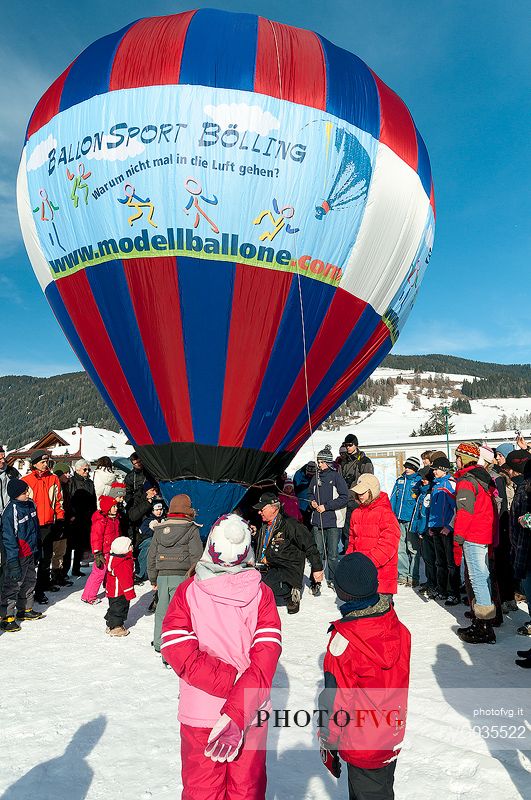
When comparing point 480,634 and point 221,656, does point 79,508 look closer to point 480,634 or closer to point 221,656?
point 480,634

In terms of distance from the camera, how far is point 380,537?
4.33 m

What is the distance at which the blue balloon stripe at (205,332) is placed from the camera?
6.64 meters

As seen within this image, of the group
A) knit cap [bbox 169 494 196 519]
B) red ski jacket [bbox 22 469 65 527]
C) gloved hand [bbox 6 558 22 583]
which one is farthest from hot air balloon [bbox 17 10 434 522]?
gloved hand [bbox 6 558 22 583]

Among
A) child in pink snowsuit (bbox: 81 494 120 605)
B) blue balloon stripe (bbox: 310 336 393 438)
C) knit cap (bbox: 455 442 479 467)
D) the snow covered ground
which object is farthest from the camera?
blue balloon stripe (bbox: 310 336 393 438)

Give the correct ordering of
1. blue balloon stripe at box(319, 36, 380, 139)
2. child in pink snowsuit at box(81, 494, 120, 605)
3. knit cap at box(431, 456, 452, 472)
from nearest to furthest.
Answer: child in pink snowsuit at box(81, 494, 120, 605), knit cap at box(431, 456, 452, 472), blue balloon stripe at box(319, 36, 380, 139)

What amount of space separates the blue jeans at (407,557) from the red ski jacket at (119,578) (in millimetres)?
3710

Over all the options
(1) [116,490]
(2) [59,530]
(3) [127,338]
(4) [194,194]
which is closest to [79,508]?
(2) [59,530]

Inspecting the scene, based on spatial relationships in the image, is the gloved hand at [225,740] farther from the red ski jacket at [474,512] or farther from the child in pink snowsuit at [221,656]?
the red ski jacket at [474,512]

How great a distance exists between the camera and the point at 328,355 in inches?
293

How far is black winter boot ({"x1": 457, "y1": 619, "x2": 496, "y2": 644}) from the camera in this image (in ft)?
16.0

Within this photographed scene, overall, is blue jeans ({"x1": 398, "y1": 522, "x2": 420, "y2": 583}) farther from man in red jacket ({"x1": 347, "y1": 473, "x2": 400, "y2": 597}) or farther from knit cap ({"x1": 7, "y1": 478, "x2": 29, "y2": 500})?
knit cap ({"x1": 7, "y1": 478, "x2": 29, "y2": 500})

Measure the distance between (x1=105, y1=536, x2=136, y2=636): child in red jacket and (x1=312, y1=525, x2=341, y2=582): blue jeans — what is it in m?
2.85

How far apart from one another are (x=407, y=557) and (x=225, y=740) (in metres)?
5.83

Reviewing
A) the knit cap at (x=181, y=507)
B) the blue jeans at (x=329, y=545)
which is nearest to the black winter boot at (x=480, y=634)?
the blue jeans at (x=329, y=545)
